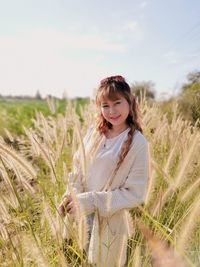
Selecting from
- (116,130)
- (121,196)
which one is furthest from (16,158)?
(116,130)

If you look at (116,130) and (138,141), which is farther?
(116,130)

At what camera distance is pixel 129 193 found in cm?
224

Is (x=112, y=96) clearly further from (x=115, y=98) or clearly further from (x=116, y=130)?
(x=116, y=130)

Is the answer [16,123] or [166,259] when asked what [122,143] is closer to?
[166,259]

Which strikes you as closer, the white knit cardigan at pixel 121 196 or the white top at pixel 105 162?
the white knit cardigan at pixel 121 196

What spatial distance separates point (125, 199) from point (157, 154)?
147cm

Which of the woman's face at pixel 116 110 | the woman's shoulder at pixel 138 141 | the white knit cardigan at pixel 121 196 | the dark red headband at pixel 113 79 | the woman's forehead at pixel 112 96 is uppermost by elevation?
the dark red headband at pixel 113 79

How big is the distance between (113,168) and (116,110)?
287 mm

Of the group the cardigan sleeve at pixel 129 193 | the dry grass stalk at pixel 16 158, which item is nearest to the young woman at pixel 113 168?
the cardigan sleeve at pixel 129 193

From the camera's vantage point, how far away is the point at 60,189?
9.36 feet

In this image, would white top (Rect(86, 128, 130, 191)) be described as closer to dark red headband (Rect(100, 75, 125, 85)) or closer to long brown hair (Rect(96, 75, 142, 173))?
long brown hair (Rect(96, 75, 142, 173))

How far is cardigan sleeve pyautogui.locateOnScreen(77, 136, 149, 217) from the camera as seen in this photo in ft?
7.30

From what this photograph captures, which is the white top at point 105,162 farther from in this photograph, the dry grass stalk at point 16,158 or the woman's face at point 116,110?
the dry grass stalk at point 16,158

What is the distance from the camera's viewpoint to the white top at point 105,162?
2338 millimetres
